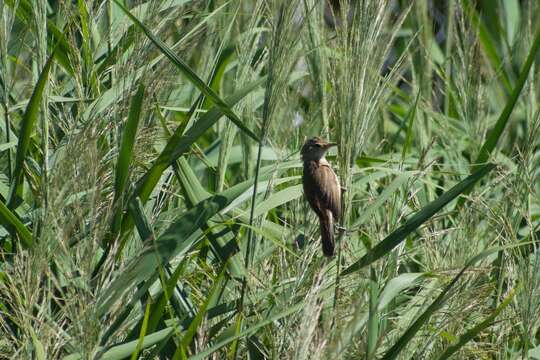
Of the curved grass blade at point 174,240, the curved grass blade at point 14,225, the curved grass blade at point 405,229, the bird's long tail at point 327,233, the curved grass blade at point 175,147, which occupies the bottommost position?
the bird's long tail at point 327,233

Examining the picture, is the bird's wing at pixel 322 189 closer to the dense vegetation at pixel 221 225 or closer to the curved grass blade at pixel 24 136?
the dense vegetation at pixel 221 225

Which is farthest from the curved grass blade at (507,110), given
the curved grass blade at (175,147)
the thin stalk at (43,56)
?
the thin stalk at (43,56)

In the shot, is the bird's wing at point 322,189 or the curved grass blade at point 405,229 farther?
the bird's wing at point 322,189

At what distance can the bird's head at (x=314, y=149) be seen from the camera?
3045 millimetres

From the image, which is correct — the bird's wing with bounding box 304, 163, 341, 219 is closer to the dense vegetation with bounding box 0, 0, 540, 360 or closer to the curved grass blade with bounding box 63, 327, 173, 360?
the dense vegetation with bounding box 0, 0, 540, 360

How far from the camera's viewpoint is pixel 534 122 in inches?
106

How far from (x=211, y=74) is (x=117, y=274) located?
3.94ft

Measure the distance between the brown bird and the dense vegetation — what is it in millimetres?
41

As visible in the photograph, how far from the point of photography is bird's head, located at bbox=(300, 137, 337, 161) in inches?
120

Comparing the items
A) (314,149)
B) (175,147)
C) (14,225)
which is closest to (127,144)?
(175,147)

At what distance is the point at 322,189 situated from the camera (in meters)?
2.88

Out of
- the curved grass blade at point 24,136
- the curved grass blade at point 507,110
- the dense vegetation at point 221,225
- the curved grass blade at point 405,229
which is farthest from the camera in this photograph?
the curved grass blade at point 507,110

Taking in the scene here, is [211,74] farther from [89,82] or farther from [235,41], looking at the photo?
[89,82]

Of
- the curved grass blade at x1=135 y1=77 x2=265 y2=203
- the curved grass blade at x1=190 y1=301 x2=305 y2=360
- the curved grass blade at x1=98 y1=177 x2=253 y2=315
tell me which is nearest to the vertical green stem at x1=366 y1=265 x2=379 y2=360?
the curved grass blade at x1=190 y1=301 x2=305 y2=360
